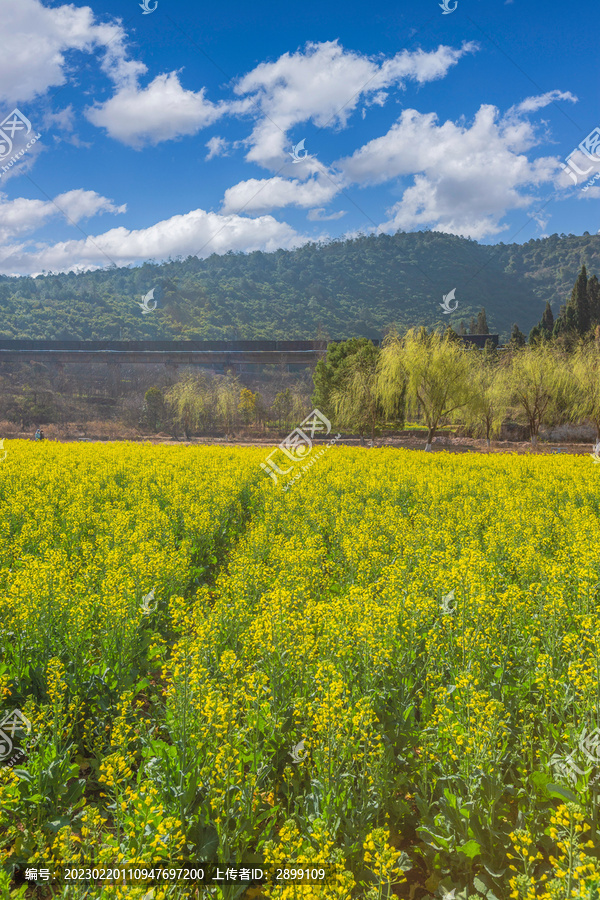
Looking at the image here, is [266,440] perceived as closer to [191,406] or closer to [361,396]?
[191,406]

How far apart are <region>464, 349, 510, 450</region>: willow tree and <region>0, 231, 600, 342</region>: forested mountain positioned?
5599cm

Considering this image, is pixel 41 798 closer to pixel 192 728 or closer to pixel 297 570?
pixel 192 728

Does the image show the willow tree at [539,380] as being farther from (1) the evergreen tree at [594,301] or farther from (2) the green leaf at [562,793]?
(2) the green leaf at [562,793]

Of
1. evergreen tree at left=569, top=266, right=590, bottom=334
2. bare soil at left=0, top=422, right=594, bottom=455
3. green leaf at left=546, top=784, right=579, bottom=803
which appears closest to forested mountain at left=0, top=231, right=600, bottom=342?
evergreen tree at left=569, top=266, right=590, bottom=334

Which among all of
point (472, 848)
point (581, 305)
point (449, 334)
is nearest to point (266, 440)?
point (449, 334)

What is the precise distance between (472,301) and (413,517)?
380 ft

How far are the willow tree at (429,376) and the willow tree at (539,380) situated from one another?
176 inches

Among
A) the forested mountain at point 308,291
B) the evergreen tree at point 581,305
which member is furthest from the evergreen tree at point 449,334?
the forested mountain at point 308,291

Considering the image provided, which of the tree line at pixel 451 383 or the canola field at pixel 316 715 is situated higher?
the tree line at pixel 451 383

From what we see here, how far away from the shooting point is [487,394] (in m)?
31.2

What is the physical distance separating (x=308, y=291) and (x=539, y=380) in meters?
86.4

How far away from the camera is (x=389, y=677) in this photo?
3.85 m

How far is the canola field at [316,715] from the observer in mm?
2730

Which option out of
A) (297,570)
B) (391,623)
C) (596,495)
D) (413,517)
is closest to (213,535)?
(297,570)
